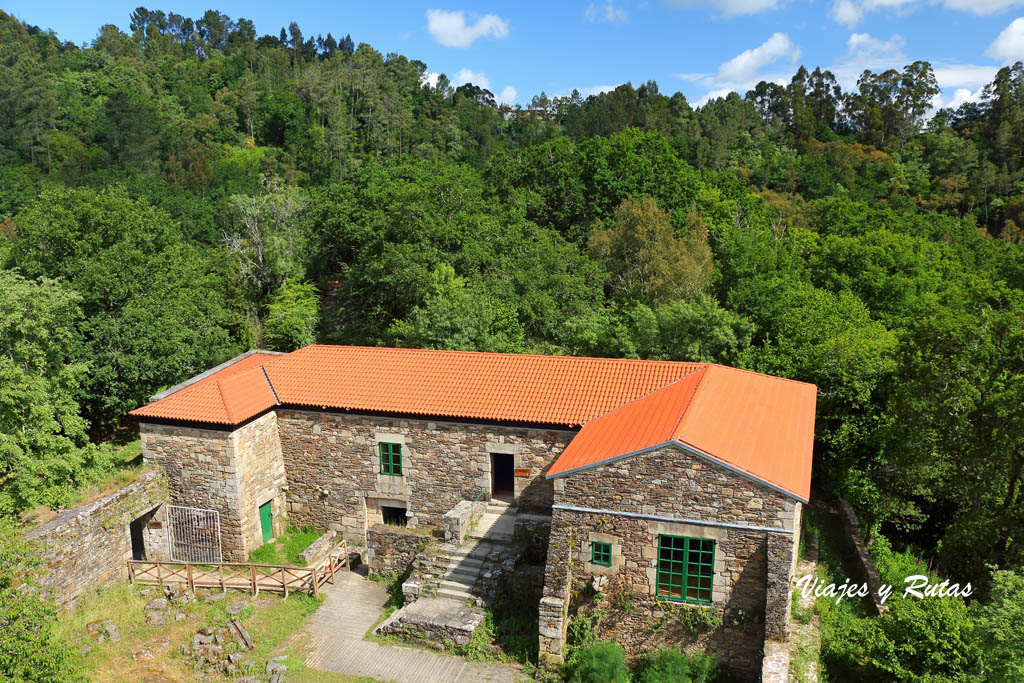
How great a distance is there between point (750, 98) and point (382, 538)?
13260 cm

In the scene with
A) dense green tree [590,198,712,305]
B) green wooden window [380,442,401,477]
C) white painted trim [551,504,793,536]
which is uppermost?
dense green tree [590,198,712,305]

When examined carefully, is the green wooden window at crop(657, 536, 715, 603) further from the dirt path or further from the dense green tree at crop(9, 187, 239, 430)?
the dense green tree at crop(9, 187, 239, 430)

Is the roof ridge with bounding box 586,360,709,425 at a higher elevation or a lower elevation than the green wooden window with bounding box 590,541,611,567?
higher

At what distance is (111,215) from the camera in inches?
1200

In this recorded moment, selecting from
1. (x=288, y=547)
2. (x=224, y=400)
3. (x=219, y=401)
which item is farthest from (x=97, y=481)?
(x=288, y=547)

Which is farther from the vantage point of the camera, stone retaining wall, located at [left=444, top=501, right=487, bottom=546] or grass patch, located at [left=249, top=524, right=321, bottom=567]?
grass patch, located at [left=249, top=524, right=321, bottom=567]

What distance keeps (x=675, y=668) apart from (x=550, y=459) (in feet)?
22.6

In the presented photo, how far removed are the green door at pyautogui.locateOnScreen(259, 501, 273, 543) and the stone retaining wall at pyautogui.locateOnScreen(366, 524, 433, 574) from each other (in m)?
3.99

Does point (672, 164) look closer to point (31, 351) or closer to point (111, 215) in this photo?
point (111, 215)

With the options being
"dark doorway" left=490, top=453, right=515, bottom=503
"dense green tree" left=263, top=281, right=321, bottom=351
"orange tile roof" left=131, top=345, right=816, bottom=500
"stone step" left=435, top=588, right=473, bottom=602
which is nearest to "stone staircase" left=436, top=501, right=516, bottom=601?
"stone step" left=435, top=588, right=473, bottom=602

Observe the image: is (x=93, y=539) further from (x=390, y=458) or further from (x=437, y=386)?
(x=437, y=386)

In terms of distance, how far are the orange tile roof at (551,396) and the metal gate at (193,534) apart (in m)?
3.05

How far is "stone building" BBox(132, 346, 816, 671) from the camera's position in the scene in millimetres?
15977

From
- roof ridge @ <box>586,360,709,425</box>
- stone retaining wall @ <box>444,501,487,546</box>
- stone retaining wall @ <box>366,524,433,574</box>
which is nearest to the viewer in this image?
stone retaining wall @ <box>444,501,487,546</box>
